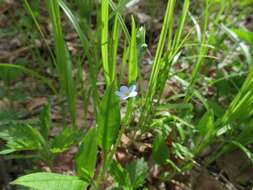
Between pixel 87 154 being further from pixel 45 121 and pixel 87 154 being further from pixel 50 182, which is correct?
pixel 45 121

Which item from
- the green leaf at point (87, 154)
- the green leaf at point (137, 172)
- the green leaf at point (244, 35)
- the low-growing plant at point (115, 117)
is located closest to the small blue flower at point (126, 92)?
the low-growing plant at point (115, 117)

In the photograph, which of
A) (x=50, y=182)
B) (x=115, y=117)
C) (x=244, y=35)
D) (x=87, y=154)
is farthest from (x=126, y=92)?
(x=244, y=35)

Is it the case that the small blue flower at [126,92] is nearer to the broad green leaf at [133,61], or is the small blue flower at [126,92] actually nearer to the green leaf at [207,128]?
the broad green leaf at [133,61]

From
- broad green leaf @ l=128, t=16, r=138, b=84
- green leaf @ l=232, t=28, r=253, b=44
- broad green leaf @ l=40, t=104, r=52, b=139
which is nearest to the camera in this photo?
broad green leaf @ l=128, t=16, r=138, b=84

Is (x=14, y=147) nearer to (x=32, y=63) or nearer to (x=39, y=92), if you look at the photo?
(x=39, y=92)

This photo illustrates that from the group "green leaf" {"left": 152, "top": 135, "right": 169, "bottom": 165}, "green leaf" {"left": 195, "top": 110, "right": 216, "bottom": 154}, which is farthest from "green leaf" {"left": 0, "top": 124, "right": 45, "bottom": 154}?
"green leaf" {"left": 195, "top": 110, "right": 216, "bottom": 154}

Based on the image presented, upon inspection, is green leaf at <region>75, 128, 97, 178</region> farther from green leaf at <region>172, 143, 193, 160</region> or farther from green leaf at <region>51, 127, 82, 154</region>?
green leaf at <region>172, 143, 193, 160</region>

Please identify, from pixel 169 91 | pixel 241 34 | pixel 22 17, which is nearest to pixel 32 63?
pixel 22 17
